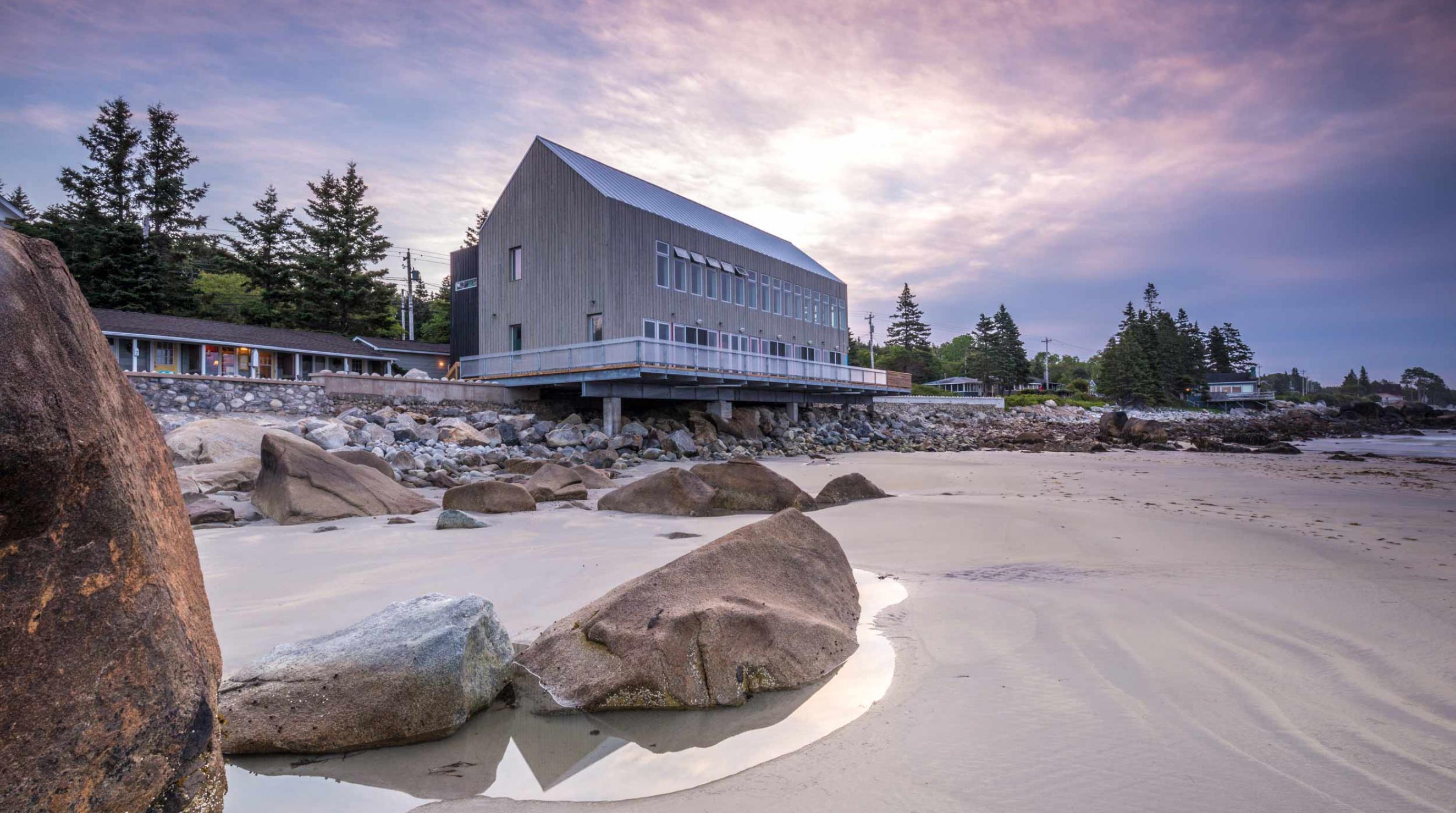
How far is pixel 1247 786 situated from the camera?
2.10m

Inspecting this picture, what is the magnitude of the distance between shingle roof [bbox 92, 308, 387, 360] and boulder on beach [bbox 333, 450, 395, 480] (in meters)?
22.4


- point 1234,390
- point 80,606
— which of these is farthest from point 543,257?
point 1234,390

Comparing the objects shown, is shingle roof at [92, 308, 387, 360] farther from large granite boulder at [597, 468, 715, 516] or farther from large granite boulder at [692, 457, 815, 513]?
large granite boulder at [692, 457, 815, 513]

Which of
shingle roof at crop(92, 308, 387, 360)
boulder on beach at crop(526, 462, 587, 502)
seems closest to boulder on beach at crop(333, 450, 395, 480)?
boulder on beach at crop(526, 462, 587, 502)

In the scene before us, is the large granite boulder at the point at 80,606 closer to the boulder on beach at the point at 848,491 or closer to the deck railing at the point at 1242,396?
the boulder on beach at the point at 848,491

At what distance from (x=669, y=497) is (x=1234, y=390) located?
11397 cm

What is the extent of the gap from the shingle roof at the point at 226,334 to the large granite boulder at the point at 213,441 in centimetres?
1892

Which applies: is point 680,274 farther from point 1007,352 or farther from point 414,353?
point 1007,352

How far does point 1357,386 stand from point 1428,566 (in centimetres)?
18121

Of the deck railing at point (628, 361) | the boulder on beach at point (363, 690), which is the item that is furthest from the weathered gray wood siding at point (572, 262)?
the boulder on beach at point (363, 690)

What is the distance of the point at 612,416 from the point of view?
21.9m

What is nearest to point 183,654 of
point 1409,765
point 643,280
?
point 1409,765

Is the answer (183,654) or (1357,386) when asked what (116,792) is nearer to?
(183,654)

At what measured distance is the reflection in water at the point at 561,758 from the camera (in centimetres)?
230
